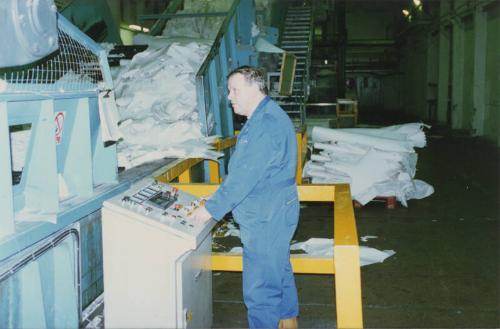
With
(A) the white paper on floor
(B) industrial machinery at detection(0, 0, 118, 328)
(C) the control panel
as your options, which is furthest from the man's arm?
(A) the white paper on floor

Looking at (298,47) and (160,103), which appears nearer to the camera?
(160,103)

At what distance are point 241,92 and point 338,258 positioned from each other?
1.04 metres

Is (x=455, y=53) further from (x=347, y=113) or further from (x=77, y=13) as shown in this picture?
(x=77, y=13)

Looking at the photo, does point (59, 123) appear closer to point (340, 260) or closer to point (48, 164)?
point (48, 164)

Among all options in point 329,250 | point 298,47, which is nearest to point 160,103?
point 329,250

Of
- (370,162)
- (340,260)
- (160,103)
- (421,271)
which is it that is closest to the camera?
(340,260)

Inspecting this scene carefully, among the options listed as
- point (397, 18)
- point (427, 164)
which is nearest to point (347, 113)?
point (427, 164)

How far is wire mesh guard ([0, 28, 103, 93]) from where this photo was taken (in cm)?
217

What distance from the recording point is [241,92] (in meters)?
2.69

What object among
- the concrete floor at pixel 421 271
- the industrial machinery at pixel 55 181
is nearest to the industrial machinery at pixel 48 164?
the industrial machinery at pixel 55 181

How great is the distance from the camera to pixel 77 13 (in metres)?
7.65

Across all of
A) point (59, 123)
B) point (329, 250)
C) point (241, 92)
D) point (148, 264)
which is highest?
point (241, 92)

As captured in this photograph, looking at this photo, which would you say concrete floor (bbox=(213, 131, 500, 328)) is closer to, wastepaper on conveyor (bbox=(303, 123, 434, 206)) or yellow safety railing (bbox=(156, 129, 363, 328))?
wastepaper on conveyor (bbox=(303, 123, 434, 206))

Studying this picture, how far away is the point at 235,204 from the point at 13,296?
113cm
